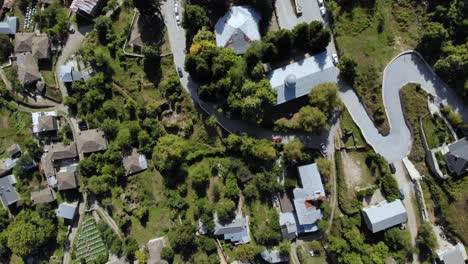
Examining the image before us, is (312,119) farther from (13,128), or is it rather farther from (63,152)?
(13,128)

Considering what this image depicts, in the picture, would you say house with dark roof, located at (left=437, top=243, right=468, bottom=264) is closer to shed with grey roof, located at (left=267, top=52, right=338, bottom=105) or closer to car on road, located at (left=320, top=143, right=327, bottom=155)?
car on road, located at (left=320, top=143, right=327, bottom=155)

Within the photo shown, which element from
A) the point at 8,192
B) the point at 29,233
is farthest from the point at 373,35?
the point at 8,192

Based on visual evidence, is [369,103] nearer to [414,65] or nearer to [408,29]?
[414,65]

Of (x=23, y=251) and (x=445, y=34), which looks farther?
(x=23, y=251)

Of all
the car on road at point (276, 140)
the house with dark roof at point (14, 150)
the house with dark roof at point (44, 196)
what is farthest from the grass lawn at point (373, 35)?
the house with dark roof at point (14, 150)

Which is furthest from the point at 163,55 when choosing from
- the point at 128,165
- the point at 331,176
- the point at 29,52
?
the point at 331,176
